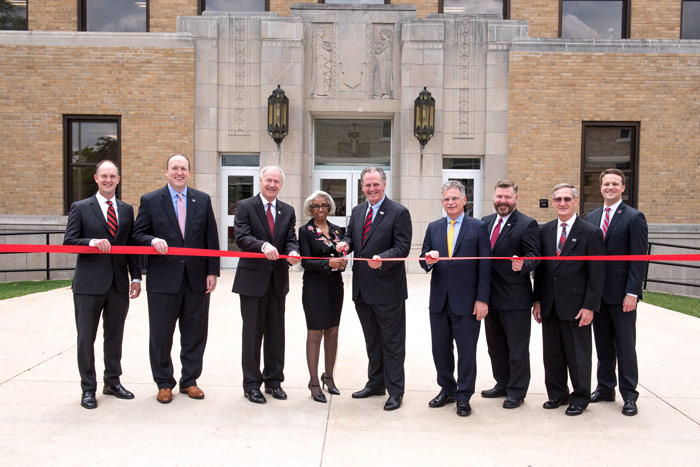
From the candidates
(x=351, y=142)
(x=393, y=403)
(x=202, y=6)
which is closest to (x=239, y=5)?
(x=202, y=6)

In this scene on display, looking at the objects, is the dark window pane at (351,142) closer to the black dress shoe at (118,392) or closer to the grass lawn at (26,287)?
the grass lawn at (26,287)

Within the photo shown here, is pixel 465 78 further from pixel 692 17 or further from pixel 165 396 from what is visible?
pixel 165 396

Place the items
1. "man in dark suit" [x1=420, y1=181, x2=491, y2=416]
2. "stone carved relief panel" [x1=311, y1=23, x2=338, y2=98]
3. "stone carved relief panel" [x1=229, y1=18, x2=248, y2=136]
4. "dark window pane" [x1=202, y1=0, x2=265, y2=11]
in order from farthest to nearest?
1. "dark window pane" [x1=202, y1=0, x2=265, y2=11]
2. "stone carved relief panel" [x1=311, y1=23, x2=338, y2=98]
3. "stone carved relief panel" [x1=229, y1=18, x2=248, y2=136]
4. "man in dark suit" [x1=420, y1=181, x2=491, y2=416]

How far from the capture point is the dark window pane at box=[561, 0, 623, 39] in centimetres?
1476

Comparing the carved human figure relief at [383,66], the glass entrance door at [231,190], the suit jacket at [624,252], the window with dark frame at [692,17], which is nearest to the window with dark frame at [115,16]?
the glass entrance door at [231,190]

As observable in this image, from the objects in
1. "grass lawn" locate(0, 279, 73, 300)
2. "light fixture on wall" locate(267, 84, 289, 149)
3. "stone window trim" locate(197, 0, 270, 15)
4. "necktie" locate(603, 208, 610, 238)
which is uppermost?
"stone window trim" locate(197, 0, 270, 15)

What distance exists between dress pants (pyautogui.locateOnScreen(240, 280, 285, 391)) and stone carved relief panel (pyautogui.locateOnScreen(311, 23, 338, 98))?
A: 32.3 feet

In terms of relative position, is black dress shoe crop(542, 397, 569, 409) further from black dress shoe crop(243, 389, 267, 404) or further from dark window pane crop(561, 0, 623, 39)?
dark window pane crop(561, 0, 623, 39)

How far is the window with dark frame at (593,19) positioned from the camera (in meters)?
14.8

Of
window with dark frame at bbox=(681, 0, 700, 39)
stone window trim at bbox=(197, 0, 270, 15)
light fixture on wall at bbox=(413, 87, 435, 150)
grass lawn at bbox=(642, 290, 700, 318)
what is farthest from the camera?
window with dark frame at bbox=(681, 0, 700, 39)

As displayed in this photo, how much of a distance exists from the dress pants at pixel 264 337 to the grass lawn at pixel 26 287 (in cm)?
729

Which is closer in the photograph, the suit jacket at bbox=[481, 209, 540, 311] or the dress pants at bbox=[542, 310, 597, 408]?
the dress pants at bbox=[542, 310, 597, 408]

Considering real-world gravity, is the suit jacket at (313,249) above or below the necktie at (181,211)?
below

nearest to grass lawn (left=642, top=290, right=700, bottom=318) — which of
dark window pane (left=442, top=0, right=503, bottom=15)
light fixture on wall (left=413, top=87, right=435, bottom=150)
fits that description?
light fixture on wall (left=413, top=87, right=435, bottom=150)
